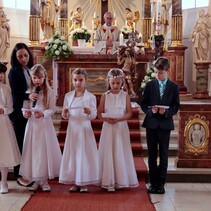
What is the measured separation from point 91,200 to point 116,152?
67cm

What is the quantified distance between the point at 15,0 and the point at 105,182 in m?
11.5

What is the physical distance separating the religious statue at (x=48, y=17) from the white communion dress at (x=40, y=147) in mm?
8143

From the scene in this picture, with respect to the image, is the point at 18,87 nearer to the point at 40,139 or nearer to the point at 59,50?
the point at 40,139

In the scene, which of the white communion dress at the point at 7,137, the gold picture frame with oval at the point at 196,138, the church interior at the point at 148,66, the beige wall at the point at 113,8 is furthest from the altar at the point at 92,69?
the beige wall at the point at 113,8

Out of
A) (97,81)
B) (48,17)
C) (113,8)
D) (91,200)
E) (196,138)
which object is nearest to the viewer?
(91,200)

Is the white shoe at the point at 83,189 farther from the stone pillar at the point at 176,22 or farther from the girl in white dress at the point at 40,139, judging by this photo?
the stone pillar at the point at 176,22

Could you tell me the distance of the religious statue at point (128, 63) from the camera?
9117 millimetres

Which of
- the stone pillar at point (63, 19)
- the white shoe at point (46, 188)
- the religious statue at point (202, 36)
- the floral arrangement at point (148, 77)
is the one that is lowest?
the white shoe at point (46, 188)

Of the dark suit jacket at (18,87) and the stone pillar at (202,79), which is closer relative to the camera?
the dark suit jacket at (18,87)

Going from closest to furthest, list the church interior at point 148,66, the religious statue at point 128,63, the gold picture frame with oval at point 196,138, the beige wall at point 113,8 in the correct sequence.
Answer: the church interior at point 148,66
the gold picture frame with oval at point 196,138
the religious statue at point 128,63
the beige wall at point 113,8

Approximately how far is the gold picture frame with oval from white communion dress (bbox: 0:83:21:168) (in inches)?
92.6

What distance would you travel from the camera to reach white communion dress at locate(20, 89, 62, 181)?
520cm

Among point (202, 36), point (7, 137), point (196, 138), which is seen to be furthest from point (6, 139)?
point (202, 36)

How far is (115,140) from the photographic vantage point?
5.29 metres
